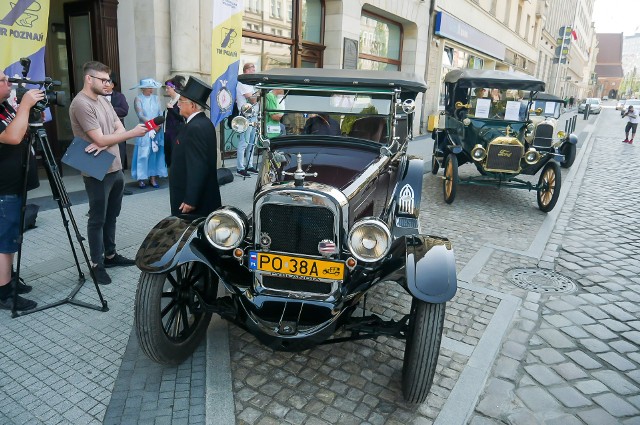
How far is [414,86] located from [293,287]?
7.33 feet

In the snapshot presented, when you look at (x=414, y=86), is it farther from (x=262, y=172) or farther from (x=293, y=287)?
(x=293, y=287)

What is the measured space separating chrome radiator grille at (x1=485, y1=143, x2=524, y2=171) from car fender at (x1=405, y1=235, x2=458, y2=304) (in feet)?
17.5

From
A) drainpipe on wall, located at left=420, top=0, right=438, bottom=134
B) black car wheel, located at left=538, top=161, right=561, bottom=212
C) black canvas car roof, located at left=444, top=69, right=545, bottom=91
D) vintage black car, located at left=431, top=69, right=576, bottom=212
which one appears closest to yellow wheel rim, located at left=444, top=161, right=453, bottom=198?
vintage black car, located at left=431, top=69, right=576, bottom=212

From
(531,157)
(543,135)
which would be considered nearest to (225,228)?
(531,157)

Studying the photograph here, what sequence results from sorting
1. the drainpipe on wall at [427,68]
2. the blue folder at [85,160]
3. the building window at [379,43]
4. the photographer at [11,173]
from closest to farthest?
the photographer at [11,173]
the blue folder at [85,160]
the building window at [379,43]
the drainpipe on wall at [427,68]

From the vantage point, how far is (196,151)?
144 inches

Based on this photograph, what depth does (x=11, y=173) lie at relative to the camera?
3395 millimetres

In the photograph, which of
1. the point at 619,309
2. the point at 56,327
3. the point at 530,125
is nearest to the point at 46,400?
the point at 56,327

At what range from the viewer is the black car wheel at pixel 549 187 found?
7227 millimetres

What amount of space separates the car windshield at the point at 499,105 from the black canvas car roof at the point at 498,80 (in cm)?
10

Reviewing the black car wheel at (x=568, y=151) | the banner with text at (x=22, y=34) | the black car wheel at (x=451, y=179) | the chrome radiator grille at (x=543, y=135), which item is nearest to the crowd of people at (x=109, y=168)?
the banner with text at (x=22, y=34)

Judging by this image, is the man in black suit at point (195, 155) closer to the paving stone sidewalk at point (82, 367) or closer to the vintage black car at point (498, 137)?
the paving stone sidewalk at point (82, 367)

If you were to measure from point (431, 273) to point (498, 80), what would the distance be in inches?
264

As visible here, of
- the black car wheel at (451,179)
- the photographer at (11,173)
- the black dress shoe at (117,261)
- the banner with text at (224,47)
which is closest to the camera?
the photographer at (11,173)
